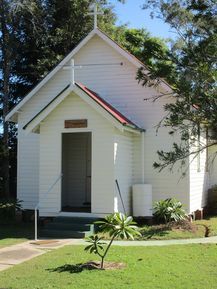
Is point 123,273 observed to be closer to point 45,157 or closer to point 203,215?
point 45,157

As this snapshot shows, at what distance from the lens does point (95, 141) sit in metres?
16.4

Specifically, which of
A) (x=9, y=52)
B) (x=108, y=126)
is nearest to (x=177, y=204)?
(x=108, y=126)

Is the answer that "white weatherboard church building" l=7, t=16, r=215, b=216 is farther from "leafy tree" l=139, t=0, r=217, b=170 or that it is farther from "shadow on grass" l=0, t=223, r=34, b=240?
"leafy tree" l=139, t=0, r=217, b=170

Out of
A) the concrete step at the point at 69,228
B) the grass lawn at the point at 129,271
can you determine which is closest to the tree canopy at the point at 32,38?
the concrete step at the point at 69,228

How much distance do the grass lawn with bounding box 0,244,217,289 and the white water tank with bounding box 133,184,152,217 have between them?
15.8ft

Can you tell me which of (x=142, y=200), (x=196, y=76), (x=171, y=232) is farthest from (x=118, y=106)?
(x=196, y=76)

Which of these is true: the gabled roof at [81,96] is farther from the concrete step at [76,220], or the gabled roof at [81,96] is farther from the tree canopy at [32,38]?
the tree canopy at [32,38]

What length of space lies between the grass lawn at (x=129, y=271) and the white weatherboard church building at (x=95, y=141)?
13.8ft

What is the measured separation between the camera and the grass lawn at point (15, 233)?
1460 centimetres

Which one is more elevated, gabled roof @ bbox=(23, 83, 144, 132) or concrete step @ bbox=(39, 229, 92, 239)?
gabled roof @ bbox=(23, 83, 144, 132)

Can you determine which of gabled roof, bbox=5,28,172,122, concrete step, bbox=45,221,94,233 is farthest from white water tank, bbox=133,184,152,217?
gabled roof, bbox=5,28,172,122

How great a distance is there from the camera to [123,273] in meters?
9.88

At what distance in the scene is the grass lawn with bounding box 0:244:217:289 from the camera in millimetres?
9117

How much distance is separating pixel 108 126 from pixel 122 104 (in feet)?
9.83
